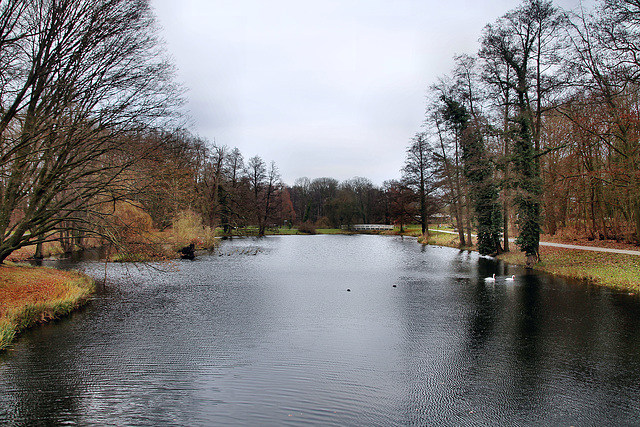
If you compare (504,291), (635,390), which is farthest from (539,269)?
(635,390)

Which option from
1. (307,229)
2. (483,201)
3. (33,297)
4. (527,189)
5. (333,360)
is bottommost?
(333,360)

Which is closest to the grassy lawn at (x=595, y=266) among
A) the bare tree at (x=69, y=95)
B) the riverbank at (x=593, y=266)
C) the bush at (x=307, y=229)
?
the riverbank at (x=593, y=266)

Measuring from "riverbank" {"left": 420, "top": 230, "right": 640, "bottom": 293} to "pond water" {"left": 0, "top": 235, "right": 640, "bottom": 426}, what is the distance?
1.44m

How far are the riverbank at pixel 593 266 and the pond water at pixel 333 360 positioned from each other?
4.71 feet

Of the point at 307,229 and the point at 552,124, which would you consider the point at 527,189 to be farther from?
the point at 307,229

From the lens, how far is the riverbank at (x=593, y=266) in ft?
41.5

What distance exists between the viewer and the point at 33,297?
929 centimetres

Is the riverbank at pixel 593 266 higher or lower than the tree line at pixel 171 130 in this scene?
lower

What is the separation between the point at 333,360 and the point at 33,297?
290 inches

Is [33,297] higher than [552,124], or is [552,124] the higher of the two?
[552,124]

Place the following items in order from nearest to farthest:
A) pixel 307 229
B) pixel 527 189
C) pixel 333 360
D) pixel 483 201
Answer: pixel 333 360
pixel 527 189
pixel 483 201
pixel 307 229

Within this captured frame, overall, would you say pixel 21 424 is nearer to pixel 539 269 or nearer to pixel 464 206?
pixel 539 269

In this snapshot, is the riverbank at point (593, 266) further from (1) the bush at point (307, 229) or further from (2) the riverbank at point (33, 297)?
(1) the bush at point (307, 229)

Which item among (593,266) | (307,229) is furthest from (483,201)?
(307,229)
